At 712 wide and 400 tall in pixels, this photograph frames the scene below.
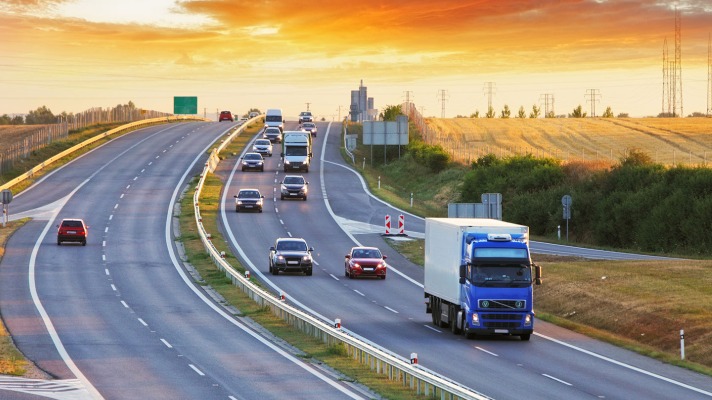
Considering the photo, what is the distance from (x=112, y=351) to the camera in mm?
33688

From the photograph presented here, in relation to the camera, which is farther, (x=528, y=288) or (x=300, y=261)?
(x=300, y=261)

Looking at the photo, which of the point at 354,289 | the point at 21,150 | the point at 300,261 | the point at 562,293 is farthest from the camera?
the point at 21,150

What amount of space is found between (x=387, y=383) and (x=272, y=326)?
11851mm

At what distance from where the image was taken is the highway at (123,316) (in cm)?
2761

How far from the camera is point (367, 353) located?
3016cm

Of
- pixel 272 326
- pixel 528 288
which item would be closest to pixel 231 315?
pixel 272 326

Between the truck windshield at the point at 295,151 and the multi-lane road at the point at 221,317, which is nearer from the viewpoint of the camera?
the multi-lane road at the point at 221,317

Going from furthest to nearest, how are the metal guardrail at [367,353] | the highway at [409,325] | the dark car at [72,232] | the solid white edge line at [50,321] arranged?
the dark car at [72,232] → the highway at [409,325] → the solid white edge line at [50,321] → the metal guardrail at [367,353]

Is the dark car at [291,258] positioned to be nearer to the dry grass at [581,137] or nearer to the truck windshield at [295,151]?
the truck windshield at [295,151]

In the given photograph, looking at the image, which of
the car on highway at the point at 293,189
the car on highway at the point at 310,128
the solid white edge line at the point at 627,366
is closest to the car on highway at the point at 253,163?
the car on highway at the point at 293,189

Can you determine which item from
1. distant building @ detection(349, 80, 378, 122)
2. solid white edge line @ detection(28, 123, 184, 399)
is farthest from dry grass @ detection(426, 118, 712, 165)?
solid white edge line @ detection(28, 123, 184, 399)

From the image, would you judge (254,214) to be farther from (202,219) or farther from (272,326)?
(272,326)

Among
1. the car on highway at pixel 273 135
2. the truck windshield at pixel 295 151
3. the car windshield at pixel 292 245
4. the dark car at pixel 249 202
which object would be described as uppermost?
the car on highway at pixel 273 135

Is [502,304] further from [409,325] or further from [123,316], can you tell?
[123,316]
